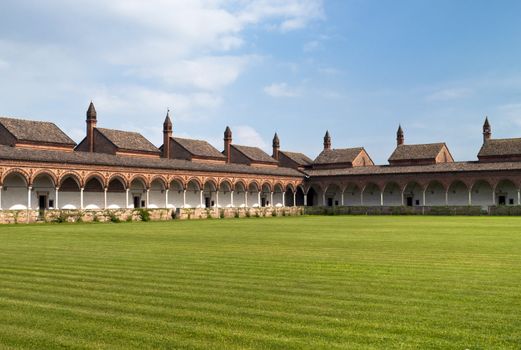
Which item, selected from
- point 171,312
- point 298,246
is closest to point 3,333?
point 171,312

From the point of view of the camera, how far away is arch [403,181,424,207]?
198 feet

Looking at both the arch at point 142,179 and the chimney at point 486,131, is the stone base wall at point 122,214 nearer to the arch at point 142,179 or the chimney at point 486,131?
the arch at point 142,179

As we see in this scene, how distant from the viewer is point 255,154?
67812 mm

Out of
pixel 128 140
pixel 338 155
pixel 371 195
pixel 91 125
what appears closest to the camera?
pixel 91 125

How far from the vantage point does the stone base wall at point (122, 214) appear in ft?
111

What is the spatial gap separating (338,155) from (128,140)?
27.5 metres

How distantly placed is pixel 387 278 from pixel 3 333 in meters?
6.48

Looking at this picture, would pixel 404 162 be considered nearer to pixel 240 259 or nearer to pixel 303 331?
pixel 240 259

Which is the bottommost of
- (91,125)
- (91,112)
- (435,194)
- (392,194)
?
(435,194)

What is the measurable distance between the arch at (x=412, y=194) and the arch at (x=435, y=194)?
2.22ft

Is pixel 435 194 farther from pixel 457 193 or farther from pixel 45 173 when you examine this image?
pixel 45 173

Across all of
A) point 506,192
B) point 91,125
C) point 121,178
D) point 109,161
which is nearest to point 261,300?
point 109,161

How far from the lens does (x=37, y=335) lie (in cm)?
645

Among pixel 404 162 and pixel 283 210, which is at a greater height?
pixel 404 162
